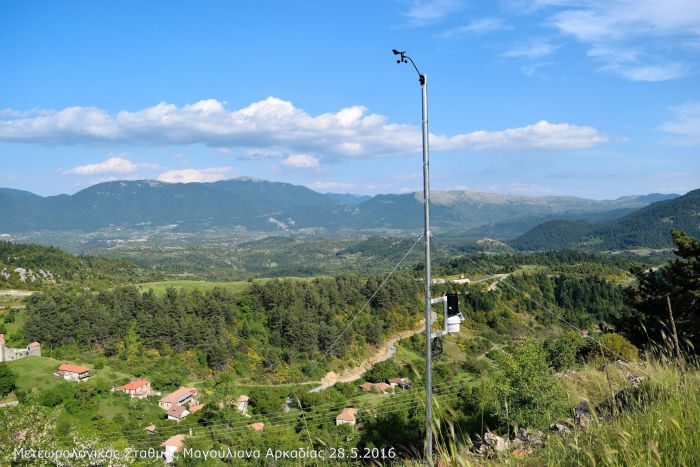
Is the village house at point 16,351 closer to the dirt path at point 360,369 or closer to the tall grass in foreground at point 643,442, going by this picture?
the dirt path at point 360,369

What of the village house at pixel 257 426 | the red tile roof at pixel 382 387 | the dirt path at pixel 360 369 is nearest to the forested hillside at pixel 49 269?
the dirt path at pixel 360 369

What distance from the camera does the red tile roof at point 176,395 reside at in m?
33.7

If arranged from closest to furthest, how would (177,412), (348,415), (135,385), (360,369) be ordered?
(348,415) < (177,412) < (135,385) < (360,369)

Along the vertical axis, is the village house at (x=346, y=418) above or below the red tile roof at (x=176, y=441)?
below

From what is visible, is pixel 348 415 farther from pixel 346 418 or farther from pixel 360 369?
pixel 360 369

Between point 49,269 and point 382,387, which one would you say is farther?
point 49,269

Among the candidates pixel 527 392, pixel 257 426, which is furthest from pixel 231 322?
pixel 527 392

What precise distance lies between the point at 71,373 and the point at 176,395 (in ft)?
29.1

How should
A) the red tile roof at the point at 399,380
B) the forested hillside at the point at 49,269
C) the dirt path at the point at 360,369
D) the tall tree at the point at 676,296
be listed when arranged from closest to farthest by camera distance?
the tall tree at the point at 676,296
the red tile roof at the point at 399,380
the dirt path at the point at 360,369
the forested hillside at the point at 49,269

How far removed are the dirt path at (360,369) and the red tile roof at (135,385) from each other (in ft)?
51.2

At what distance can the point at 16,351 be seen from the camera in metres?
39.0

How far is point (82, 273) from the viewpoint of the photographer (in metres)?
85.9

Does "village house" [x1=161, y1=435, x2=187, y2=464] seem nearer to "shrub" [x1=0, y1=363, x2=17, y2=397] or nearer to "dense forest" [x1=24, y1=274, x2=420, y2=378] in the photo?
"shrub" [x1=0, y1=363, x2=17, y2=397]

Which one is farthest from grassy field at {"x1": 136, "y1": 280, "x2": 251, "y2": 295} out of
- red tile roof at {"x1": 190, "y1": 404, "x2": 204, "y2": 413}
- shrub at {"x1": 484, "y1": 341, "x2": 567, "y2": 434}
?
shrub at {"x1": 484, "y1": 341, "x2": 567, "y2": 434}
